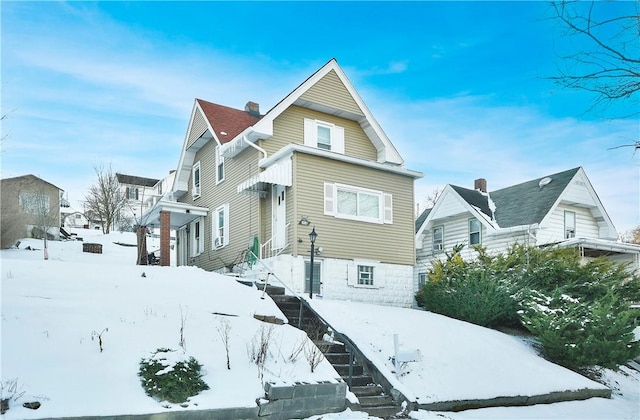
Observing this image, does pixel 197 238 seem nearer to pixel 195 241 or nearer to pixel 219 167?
pixel 195 241

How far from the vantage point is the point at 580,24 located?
19.9 feet

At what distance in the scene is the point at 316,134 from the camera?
19.2 m

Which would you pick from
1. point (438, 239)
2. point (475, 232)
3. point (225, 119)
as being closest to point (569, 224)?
point (475, 232)

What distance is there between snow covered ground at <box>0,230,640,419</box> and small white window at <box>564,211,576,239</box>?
10.5 m

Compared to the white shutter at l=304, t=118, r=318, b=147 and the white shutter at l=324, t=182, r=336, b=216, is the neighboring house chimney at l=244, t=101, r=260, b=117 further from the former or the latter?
the white shutter at l=324, t=182, r=336, b=216

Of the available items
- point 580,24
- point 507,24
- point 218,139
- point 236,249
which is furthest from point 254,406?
point 218,139

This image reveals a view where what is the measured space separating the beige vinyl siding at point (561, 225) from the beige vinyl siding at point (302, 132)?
823cm

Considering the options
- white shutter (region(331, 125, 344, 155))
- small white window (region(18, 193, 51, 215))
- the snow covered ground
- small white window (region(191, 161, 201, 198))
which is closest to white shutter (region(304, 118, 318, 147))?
white shutter (region(331, 125, 344, 155))

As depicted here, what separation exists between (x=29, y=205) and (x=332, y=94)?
935 inches

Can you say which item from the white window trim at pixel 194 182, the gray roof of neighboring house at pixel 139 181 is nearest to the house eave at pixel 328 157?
the white window trim at pixel 194 182

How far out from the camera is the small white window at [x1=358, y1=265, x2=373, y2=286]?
17234mm

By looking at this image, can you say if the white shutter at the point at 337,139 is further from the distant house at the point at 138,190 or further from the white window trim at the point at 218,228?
the distant house at the point at 138,190

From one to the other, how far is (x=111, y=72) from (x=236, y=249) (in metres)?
7.05

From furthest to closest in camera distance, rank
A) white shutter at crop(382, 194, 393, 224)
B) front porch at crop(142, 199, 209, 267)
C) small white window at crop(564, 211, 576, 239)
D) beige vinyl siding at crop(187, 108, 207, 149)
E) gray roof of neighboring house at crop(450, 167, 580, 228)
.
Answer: small white window at crop(564, 211, 576, 239) < gray roof of neighboring house at crop(450, 167, 580, 228) < beige vinyl siding at crop(187, 108, 207, 149) < white shutter at crop(382, 194, 393, 224) < front porch at crop(142, 199, 209, 267)
